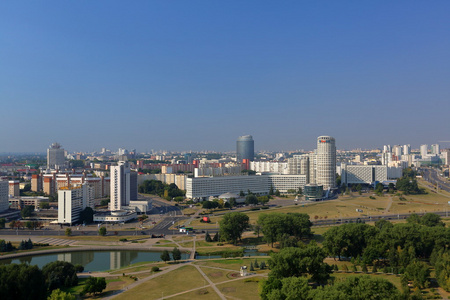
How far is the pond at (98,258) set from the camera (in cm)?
2495

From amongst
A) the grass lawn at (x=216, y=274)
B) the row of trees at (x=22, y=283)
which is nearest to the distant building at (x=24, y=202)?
the row of trees at (x=22, y=283)

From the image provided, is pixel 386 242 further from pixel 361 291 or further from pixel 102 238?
pixel 102 238

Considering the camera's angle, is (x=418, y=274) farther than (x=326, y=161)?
No

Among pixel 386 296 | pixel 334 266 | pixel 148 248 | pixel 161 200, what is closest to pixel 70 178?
pixel 161 200

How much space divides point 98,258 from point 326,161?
4285 centimetres

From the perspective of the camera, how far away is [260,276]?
66.8ft

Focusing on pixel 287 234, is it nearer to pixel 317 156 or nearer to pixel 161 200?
pixel 161 200

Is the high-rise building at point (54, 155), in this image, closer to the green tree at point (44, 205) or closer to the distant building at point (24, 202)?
the distant building at point (24, 202)

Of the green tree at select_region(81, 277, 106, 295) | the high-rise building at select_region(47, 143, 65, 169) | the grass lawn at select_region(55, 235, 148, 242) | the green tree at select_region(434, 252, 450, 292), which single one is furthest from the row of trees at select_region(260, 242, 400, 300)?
the high-rise building at select_region(47, 143, 65, 169)

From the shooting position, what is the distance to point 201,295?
1777 centimetres

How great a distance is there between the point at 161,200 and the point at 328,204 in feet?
79.8

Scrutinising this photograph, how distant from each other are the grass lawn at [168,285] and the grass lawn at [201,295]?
67 cm

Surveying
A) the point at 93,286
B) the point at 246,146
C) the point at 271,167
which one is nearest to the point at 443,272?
the point at 93,286

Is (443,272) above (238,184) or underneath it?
underneath
